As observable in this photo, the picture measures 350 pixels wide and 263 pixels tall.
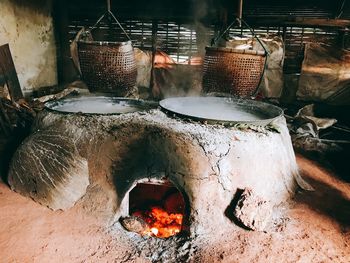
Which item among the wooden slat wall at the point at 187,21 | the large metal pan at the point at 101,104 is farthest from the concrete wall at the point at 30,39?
the large metal pan at the point at 101,104

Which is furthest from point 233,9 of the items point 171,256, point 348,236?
point 171,256

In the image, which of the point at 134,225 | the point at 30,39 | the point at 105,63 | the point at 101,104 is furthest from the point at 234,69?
the point at 30,39

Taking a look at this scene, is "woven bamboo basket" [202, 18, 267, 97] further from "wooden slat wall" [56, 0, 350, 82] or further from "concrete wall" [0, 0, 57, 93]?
"concrete wall" [0, 0, 57, 93]

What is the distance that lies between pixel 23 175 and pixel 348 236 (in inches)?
160

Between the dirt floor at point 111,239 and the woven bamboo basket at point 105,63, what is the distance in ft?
5.88

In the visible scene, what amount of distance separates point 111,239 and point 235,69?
2.69 meters

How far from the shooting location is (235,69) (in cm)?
430

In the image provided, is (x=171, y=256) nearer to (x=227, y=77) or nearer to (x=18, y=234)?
(x=18, y=234)

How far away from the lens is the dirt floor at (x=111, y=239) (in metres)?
3.23

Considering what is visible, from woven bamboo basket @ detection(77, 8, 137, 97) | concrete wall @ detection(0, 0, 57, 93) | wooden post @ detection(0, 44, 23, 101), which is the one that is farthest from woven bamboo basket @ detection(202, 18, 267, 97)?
concrete wall @ detection(0, 0, 57, 93)

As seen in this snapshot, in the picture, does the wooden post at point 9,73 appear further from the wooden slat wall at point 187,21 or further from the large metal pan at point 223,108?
the large metal pan at point 223,108

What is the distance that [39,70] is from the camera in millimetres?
8070

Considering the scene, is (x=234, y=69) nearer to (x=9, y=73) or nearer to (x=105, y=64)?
(x=105, y=64)

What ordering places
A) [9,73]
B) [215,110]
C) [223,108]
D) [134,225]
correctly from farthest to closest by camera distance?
[9,73] < [223,108] < [215,110] < [134,225]
